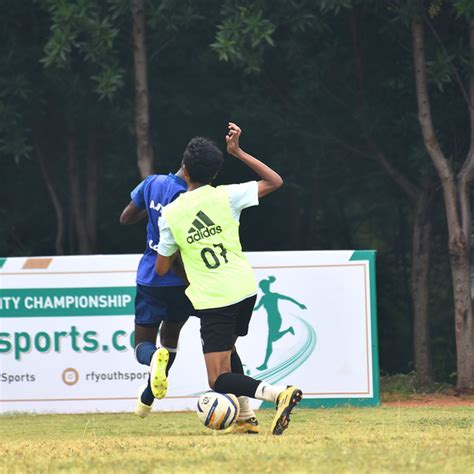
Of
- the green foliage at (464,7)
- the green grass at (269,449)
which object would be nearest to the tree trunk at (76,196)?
the green foliage at (464,7)

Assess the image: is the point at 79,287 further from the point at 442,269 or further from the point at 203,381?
the point at 442,269

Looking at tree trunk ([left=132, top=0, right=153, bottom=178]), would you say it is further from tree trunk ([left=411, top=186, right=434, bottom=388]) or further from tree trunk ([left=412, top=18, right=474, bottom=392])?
tree trunk ([left=411, top=186, right=434, bottom=388])

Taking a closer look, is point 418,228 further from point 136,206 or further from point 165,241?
point 165,241

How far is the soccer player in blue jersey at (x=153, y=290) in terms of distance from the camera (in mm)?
8758

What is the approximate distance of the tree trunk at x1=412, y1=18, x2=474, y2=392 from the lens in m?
15.9

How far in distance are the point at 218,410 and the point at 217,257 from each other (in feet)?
3.05

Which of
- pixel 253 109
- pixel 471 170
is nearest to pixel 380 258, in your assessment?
pixel 253 109

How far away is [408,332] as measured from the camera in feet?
70.0

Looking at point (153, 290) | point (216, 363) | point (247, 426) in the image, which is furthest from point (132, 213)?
point (247, 426)

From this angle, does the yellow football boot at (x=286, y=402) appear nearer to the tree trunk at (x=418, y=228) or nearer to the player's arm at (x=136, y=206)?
the player's arm at (x=136, y=206)

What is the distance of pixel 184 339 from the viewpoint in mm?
13148

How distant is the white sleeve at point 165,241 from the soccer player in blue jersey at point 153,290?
523 mm

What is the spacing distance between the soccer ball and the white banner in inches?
196

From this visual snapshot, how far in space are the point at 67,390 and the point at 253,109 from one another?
680cm
